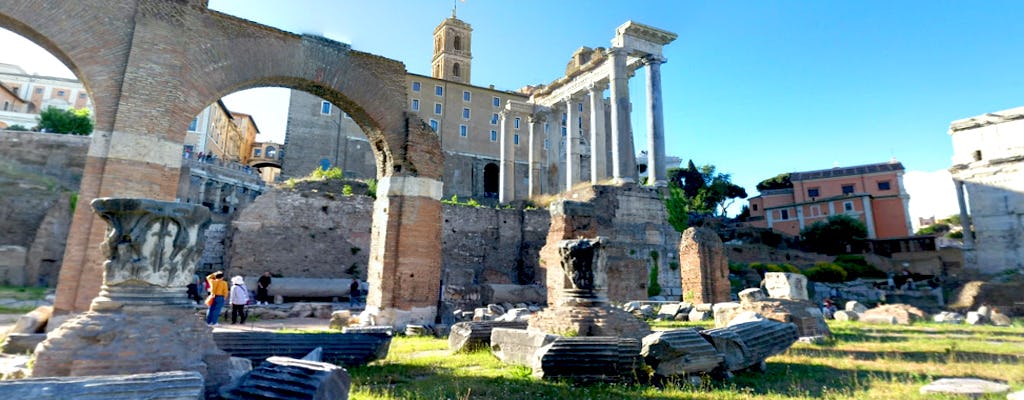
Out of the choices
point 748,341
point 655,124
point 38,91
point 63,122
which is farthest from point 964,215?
point 38,91

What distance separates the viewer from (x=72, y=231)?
307 inches

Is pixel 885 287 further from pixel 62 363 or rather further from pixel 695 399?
pixel 62 363

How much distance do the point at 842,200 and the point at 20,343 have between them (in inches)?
1939

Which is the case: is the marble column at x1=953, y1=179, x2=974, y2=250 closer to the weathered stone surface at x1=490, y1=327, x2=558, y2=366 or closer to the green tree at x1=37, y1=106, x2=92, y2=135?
the weathered stone surface at x1=490, y1=327, x2=558, y2=366

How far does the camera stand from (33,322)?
24.3ft

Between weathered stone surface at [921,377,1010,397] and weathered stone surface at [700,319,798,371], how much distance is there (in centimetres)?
164

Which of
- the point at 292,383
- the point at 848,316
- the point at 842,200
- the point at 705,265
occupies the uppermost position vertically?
the point at 842,200

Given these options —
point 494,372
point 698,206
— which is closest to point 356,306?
point 494,372

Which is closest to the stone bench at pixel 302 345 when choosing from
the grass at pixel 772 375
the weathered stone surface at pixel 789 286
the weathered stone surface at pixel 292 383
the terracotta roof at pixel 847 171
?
the grass at pixel 772 375

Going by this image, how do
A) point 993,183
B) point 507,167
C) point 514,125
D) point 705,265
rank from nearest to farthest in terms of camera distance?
point 705,265
point 993,183
point 507,167
point 514,125

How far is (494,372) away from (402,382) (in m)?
1.08

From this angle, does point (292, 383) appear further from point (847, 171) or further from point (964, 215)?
point (847, 171)

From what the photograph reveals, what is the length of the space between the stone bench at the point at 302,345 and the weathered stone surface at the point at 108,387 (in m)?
2.78

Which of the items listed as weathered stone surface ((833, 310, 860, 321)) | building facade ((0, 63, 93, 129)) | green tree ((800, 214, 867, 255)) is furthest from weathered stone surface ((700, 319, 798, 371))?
building facade ((0, 63, 93, 129))
